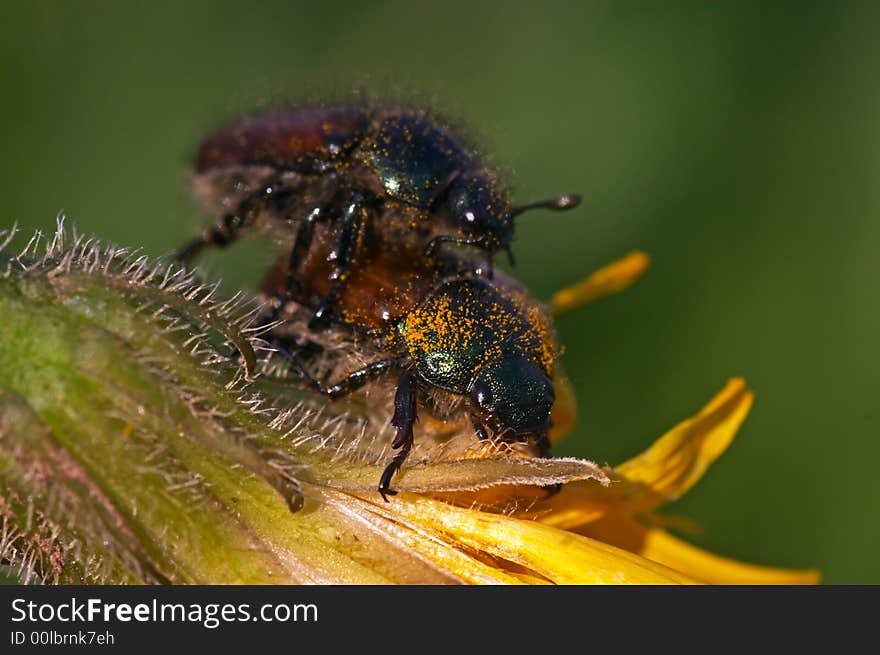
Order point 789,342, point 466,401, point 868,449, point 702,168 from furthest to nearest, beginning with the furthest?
point 702,168
point 789,342
point 868,449
point 466,401

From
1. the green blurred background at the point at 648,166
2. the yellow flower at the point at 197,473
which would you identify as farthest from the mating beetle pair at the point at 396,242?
the green blurred background at the point at 648,166

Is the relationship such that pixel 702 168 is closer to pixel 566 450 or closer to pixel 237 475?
pixel 566 450

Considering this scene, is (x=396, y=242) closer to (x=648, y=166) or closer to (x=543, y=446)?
(x=543, y=446)

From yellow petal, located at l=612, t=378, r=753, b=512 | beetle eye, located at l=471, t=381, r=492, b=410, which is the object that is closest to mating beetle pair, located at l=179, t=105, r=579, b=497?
beetle eye, located at l=471, t=381, r=492, b=410

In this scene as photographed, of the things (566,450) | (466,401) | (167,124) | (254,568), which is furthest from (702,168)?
(254,568)

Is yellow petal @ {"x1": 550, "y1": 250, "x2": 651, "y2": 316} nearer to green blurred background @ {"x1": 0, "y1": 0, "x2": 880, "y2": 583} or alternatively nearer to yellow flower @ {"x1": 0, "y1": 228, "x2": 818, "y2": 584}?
yellow flower @ {"x1": 0, "y1": 228, "x2": 818, "y2": 584}
